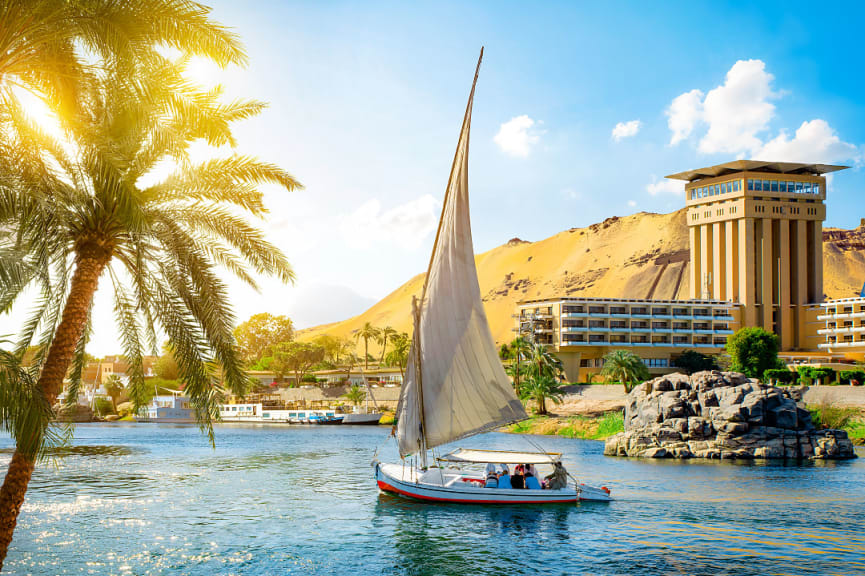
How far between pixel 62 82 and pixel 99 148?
229 centimetres

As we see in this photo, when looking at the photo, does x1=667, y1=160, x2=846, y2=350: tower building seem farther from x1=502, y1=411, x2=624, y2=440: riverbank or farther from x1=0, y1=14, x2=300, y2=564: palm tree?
x1=0, y1=14, x2=300, y2=564: palm tree

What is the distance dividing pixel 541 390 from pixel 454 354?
53976mm

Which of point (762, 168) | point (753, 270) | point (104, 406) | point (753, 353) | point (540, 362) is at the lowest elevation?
point (104, 406)

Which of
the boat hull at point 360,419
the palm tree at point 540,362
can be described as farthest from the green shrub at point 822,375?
the boat hull at point 360,419

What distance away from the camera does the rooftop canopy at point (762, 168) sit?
422 ft

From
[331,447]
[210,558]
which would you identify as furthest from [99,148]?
[331,447]

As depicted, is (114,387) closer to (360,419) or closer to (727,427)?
(360,419)

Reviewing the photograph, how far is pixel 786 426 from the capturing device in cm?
4591

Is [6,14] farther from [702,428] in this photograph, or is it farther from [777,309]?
[777,309]

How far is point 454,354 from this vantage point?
2788 centimetres

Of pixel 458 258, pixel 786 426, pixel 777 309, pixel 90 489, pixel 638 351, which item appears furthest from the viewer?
pixel 777 309

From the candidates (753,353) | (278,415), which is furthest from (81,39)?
(278,415)

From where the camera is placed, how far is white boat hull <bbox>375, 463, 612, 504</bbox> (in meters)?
28.4

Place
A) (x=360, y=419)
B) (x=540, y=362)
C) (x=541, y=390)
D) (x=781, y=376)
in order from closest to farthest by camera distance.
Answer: (x=781, y=376) → (x=541, y=390) → (x=540, y=362) → (x=360, y=419)
